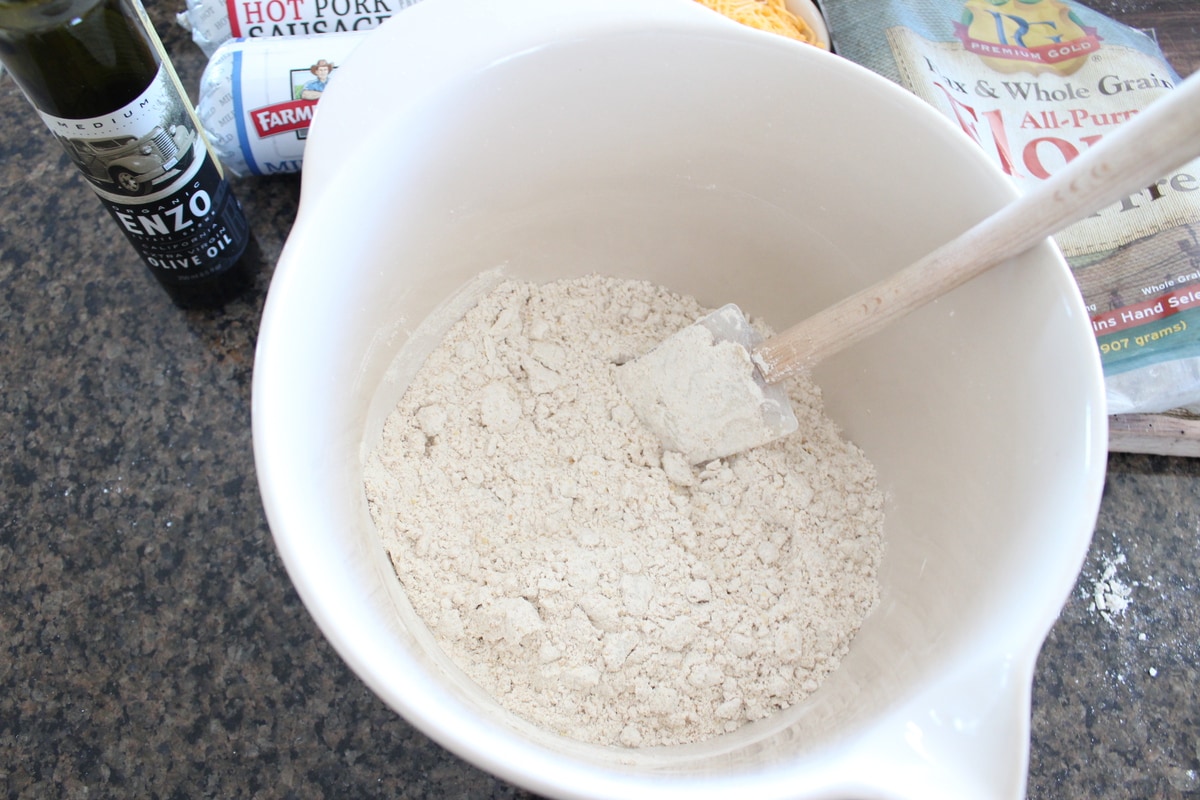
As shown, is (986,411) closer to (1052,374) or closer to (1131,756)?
(1052,374)

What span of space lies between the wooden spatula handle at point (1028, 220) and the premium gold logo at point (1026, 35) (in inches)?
20.4

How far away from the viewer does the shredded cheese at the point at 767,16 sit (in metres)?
0.97

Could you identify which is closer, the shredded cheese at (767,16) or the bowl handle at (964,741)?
the bowl handle at (964,741)

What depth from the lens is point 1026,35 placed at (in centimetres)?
99

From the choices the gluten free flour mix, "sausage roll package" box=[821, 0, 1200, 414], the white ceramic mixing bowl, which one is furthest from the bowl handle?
"sausage roll package" box=[821, 0, 1200, 414]

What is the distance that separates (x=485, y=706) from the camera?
0.61 m

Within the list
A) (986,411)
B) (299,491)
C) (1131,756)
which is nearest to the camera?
(299,491)

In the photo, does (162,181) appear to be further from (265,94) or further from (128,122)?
(265,94)

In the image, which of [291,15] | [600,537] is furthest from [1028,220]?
[291,15]

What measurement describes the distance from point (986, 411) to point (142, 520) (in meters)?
0.76

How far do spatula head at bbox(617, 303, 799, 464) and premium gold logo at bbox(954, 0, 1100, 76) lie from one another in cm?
52

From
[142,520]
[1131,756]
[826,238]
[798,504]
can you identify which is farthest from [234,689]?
[1131,756]

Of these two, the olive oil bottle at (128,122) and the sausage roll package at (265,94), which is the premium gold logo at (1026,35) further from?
the olive oil bottle at (128,122)

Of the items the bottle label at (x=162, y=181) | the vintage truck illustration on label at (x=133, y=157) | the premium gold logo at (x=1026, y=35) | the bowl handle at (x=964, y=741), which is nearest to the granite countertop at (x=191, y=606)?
the bottle label at (x=162, y=181)
